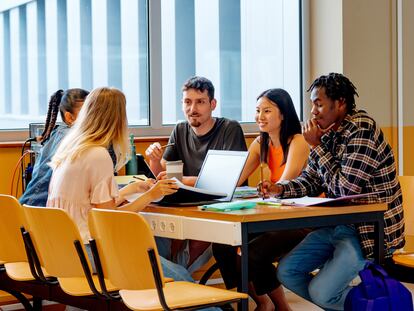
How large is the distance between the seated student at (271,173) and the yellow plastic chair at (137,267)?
3.33ft

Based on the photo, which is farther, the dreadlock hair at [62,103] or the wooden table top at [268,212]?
the dreadlock hair at [62,103]

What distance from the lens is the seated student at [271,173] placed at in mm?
4102

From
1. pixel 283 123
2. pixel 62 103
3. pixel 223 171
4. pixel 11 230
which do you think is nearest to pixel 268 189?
pixel 223 171

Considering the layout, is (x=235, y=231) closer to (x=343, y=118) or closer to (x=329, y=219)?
(x=329, y=219)

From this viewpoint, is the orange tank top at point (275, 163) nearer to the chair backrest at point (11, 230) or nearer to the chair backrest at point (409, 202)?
the chair backrest at point (409, 202)

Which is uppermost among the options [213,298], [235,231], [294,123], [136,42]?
[136,42]

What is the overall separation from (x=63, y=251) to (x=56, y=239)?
0.06m

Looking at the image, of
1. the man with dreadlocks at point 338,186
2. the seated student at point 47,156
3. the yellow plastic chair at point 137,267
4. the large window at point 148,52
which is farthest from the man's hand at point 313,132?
the large window at point 148,52

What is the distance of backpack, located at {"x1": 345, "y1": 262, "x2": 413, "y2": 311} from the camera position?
3.26m

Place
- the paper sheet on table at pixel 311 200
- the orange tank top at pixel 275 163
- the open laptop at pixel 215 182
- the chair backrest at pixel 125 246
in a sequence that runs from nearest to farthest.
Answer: the chair backrest at pixel 125 246 < the paper sheet on table at pixel 311 200 < the open laptop at pixel 215 182 < the orange tank top at pixel 275 163

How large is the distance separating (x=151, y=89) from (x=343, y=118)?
2.15m

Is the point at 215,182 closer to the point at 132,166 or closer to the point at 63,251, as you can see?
the point at 63,251

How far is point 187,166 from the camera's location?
4785mm

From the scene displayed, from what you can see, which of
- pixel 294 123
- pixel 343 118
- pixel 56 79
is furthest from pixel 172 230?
pixel 56 79
